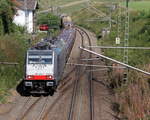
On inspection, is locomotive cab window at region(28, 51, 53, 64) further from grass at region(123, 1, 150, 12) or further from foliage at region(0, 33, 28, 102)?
grass at region(123, 1, 150, 12)

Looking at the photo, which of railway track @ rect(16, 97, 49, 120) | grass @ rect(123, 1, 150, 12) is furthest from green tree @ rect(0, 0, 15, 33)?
grass @ rect(123, 1, 150, 12)

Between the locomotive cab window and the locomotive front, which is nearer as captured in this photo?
the locomotive front

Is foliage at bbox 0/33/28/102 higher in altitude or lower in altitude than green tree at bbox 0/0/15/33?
lower

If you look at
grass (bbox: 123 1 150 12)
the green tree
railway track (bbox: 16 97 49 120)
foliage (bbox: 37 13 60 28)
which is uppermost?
grass (bbox: 123 1 150 12)

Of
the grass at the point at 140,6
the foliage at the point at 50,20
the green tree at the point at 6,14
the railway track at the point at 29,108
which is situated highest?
the grass at the point at 140,6

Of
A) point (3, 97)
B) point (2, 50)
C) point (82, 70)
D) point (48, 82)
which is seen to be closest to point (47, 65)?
point (48, 82)

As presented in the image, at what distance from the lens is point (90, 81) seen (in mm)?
34062

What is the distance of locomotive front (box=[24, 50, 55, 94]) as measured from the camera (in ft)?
88.9

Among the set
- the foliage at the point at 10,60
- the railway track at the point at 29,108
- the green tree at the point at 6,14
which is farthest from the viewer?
the green tree at the point at 6,14

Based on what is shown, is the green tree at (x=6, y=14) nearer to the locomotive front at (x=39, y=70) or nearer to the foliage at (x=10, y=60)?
the foliage at (x=10, y=60)

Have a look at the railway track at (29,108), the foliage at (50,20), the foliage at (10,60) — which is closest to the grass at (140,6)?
the foliage at (50,20)

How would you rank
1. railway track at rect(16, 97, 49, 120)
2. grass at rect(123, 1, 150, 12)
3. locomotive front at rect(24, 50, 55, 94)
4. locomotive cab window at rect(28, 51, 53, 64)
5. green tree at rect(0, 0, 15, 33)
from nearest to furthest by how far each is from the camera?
railway track at rect(16, 97, 49, 120)
locomotive front at rect(24, 50, 55, 94)
locomotive cab window at rect(28, 51, 53, 64)
green tree at rect(0, 0, 15, 33)
grass at rect(123, 1, 150, 12)

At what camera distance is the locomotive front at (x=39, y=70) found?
88.9ft

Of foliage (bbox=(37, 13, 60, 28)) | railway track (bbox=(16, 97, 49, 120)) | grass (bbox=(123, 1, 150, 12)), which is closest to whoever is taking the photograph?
railway track (bbox=(16, 97, 49, 120))
